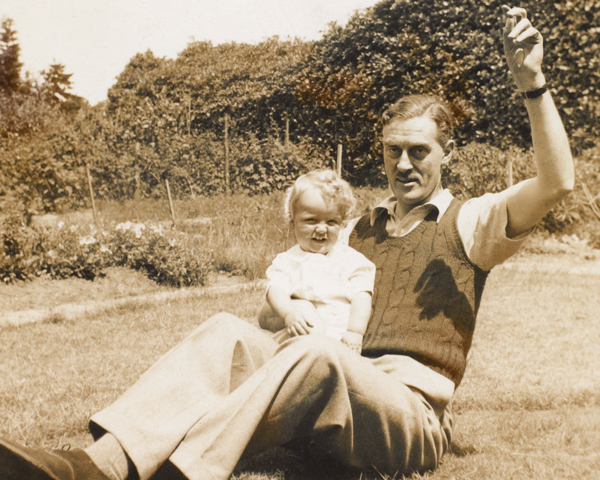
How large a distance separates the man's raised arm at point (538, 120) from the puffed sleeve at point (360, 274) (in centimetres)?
65

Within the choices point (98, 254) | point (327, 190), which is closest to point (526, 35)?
point (327, 190)

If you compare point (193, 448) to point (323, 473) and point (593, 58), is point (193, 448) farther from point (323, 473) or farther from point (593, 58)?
point (593, 58)

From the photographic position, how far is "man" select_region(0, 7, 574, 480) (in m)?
1.73

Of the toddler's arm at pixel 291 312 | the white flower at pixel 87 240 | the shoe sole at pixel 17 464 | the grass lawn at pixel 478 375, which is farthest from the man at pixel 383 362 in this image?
the white flower at pixel 87 240

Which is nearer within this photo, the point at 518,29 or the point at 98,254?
the point at 518,29

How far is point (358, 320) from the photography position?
2.10m

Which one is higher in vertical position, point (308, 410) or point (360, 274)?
point (360, 274)

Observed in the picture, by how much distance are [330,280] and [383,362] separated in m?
0.39

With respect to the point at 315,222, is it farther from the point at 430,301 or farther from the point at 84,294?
the point at 84,294

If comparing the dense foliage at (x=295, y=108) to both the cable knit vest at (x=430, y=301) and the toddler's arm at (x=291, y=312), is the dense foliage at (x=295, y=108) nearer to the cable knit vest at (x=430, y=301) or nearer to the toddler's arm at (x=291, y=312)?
the toddler's arm at (x=291, y=312)

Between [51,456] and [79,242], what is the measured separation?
468 cm

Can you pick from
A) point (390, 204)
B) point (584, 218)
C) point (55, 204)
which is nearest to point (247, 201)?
point (55, 204)

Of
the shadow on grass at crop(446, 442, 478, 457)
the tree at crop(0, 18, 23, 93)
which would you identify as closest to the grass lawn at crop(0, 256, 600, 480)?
the shadow on grass at crop(446, 442, 478, 457)

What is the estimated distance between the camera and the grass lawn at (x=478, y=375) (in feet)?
7.57
